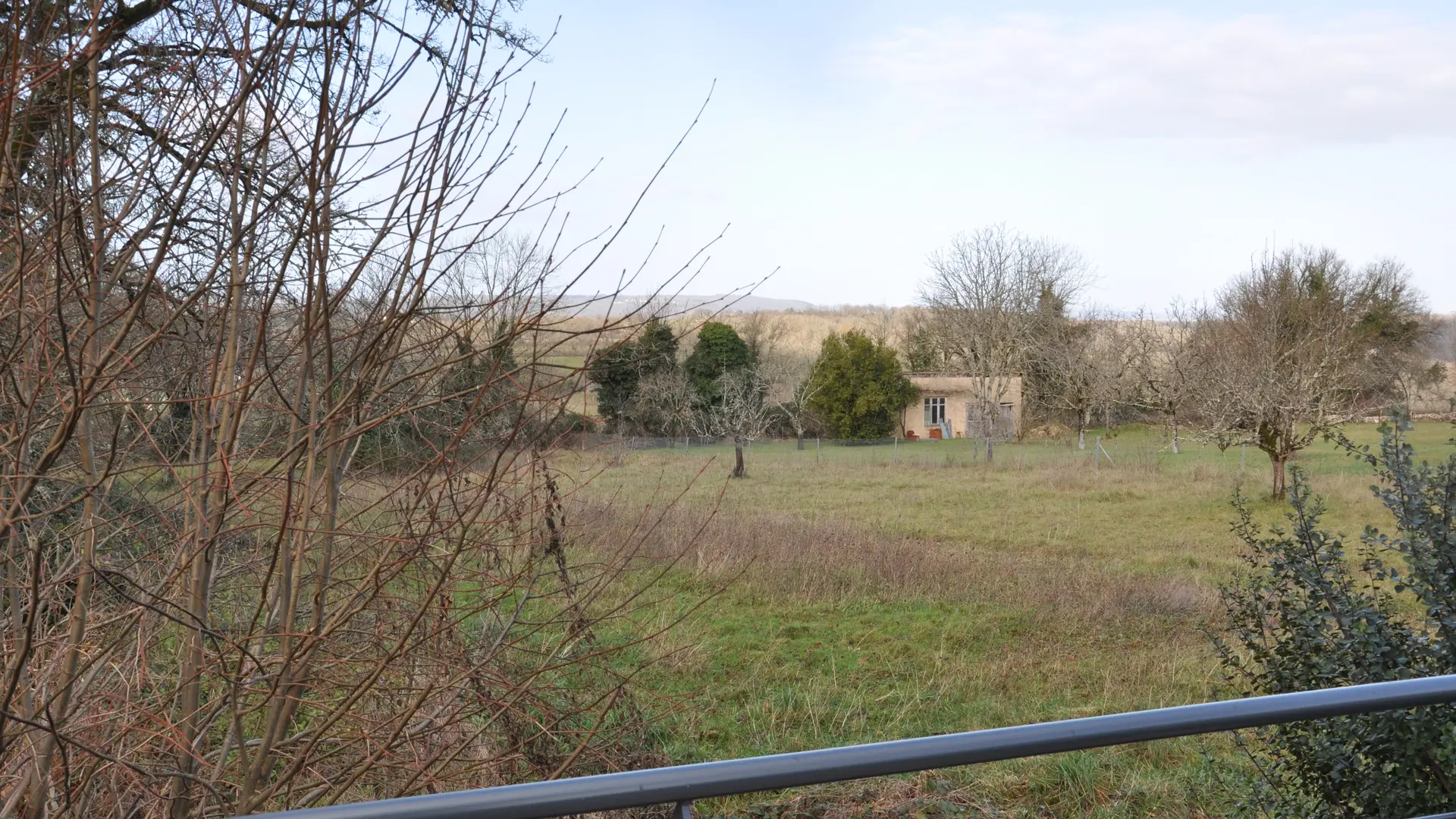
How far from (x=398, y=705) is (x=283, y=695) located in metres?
0.73

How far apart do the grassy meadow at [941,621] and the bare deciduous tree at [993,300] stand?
15.6m

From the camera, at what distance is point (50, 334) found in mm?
2459

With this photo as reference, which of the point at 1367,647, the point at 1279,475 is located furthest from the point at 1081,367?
the point at 1367,647

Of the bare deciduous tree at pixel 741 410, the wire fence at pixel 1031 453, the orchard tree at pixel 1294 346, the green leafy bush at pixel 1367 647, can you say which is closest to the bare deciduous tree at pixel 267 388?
the green leafy bush at pixel 1367 647

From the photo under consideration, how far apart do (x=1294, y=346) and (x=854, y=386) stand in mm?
16047

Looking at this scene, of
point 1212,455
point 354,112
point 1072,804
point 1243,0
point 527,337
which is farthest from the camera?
point 1212,455

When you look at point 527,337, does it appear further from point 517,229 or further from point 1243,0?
point 1243,0

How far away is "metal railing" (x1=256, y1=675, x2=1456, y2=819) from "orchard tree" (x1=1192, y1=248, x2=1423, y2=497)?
49.4 ft

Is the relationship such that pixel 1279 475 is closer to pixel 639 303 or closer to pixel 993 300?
pixel 993 300

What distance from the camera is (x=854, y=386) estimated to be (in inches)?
1508

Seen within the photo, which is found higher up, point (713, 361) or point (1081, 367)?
point (713, 361)

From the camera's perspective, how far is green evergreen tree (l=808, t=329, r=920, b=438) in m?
38.1

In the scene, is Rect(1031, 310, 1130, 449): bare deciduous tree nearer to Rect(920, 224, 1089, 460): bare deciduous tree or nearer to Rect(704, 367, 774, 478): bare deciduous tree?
Rect(920, 224, 1089, 460): bare deciduous tree

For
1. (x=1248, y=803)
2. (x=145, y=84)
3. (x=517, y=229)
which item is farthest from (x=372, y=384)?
(x=1248, y=803)
